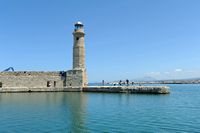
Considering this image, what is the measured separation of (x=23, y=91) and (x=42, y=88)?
92.7 inches

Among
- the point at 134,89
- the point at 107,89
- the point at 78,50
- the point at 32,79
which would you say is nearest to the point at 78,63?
the point at 78,50

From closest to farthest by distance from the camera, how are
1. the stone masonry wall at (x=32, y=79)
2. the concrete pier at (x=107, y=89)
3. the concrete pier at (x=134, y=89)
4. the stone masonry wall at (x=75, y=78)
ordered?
1. the concrete pier at (x=134, y=89)
2. the concrete pier at (x=107, y=89)
3. the stone masonry wall at (x=32, y=79)
4. the stone masonry wall at (x=75, y=78)

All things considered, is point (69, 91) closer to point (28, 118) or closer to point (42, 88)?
point (42, 88)

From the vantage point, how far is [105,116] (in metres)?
15.6

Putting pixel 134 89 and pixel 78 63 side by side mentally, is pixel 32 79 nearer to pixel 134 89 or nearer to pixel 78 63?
pixel 78 63

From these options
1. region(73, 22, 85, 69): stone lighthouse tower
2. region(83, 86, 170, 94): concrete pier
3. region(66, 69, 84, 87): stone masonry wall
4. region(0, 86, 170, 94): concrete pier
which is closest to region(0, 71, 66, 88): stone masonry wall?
region(66, 69, 84, 87): stone masonry wall

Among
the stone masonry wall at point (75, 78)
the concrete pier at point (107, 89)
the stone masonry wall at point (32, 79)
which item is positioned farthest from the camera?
the stone masonry wall at point (75, 78)

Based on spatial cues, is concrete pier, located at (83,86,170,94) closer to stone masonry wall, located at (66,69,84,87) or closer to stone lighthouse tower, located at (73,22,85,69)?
stone masonry wall, located at (66,69,84,87)

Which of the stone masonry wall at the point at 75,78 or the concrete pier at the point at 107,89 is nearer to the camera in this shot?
the concrete pier at the point at 107,89

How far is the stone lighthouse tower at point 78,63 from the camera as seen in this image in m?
35.8

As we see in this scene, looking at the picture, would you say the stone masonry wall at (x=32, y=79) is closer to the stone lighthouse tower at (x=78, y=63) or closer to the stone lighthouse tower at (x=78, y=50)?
the stone lighthouse tower at (x=78, y=63)

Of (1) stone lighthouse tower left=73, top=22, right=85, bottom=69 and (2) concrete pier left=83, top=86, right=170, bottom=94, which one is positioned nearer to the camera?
(2) concrete pier left=83, top=86, right=170, bottom=94

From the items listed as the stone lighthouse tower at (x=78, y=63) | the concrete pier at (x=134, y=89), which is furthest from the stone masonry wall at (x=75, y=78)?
the concrete pier at (x=134, y=89)

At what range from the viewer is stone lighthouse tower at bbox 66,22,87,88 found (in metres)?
35.8
